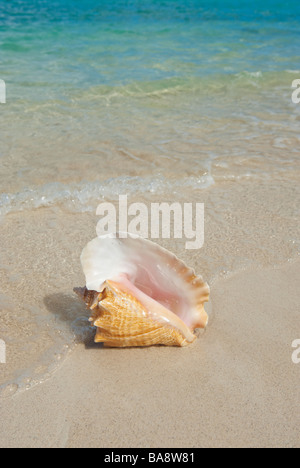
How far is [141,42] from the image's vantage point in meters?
10.7

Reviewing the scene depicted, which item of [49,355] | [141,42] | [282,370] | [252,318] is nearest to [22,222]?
[49,355]

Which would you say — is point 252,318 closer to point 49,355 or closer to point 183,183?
point 49,355

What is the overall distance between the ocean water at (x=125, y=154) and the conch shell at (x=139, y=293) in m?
0.27

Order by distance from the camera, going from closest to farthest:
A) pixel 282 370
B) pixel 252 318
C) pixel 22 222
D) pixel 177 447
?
pixel 177 447, pixel 282 370, pixel 252 318, pixel 22 222

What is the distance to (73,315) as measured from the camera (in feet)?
7.68

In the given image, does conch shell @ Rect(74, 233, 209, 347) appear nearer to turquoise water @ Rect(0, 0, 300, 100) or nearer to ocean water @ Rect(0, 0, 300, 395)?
ocean water @ Rect(0, 0, 300, 395)

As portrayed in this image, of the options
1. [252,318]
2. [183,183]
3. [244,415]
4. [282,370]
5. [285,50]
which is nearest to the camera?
[244,415]

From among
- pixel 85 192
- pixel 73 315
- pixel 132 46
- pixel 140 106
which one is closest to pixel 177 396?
pixel 73 315

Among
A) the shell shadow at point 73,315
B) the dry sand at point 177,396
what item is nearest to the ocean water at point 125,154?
the shell shadow at point 73,315

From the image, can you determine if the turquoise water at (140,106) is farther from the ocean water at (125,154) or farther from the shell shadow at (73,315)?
the shell shadow at (73,315)

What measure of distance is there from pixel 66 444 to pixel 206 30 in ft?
43.2

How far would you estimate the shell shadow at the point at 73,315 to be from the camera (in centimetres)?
218

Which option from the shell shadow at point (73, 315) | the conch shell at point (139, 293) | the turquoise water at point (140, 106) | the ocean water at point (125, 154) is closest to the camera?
the conch shell at point (139, 293)

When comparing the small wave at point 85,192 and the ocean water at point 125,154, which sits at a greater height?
the ocean water at point 125,154
